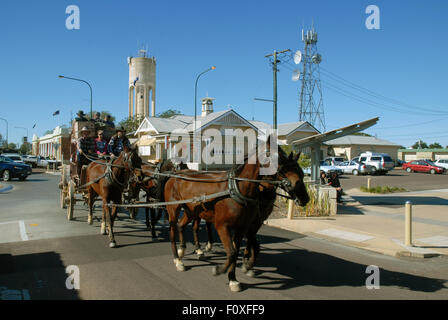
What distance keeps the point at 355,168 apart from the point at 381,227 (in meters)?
27.7

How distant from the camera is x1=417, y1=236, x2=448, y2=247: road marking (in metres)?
8.32

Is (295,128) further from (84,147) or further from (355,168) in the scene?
(84,147)

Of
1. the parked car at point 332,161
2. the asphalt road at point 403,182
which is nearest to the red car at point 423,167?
the asphalt road at point 403,182

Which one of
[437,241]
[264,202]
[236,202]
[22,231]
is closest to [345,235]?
[437,241]

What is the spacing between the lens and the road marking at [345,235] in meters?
8.89

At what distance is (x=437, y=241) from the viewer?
862 cm

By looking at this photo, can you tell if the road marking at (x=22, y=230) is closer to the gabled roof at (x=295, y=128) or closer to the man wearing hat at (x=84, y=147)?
the man wearing hat at (x=84, y=147)

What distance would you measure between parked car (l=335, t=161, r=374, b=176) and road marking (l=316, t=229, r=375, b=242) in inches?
1115

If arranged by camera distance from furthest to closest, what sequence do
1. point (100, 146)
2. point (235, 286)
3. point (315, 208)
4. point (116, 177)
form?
point (315, 208) < point (100, 146) < point (116, 177) < point (235, 286)

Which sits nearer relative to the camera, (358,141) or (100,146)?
(100,146)

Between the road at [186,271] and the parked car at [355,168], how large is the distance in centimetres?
2948

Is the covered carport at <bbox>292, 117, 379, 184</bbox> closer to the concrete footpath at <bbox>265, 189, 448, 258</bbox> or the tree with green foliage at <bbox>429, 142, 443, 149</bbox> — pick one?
the concrete footpath at <bbox>265, 189, 448, 258</bbox>

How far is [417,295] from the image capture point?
507cm
